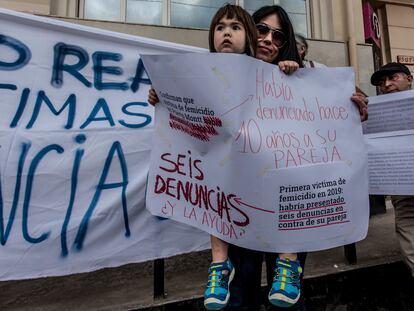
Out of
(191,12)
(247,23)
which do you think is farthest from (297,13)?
(247,23)

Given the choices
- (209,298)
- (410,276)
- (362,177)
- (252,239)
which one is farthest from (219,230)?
(410,276)

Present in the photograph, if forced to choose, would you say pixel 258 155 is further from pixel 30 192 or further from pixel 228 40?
pixel 30 192

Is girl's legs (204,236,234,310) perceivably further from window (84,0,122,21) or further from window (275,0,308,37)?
window (275,0,308,37)

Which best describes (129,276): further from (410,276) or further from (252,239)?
(410,276)

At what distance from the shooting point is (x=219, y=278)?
132cm

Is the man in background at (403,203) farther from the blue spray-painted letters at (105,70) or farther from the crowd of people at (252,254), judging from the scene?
the blue spray-painted letters at (105,70)

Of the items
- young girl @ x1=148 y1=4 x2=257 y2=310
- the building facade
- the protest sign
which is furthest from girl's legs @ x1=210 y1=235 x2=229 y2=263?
the building facade

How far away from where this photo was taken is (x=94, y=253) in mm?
2053

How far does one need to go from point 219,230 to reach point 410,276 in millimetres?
1965

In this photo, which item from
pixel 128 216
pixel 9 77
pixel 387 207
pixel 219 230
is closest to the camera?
pixel 219 230

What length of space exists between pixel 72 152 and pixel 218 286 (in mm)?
1266

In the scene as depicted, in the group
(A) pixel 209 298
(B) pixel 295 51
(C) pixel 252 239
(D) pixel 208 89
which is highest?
(B) pixel 295 51

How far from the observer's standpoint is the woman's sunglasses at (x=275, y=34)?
160cm

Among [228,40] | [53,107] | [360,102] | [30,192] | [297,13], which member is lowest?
[30,192]
